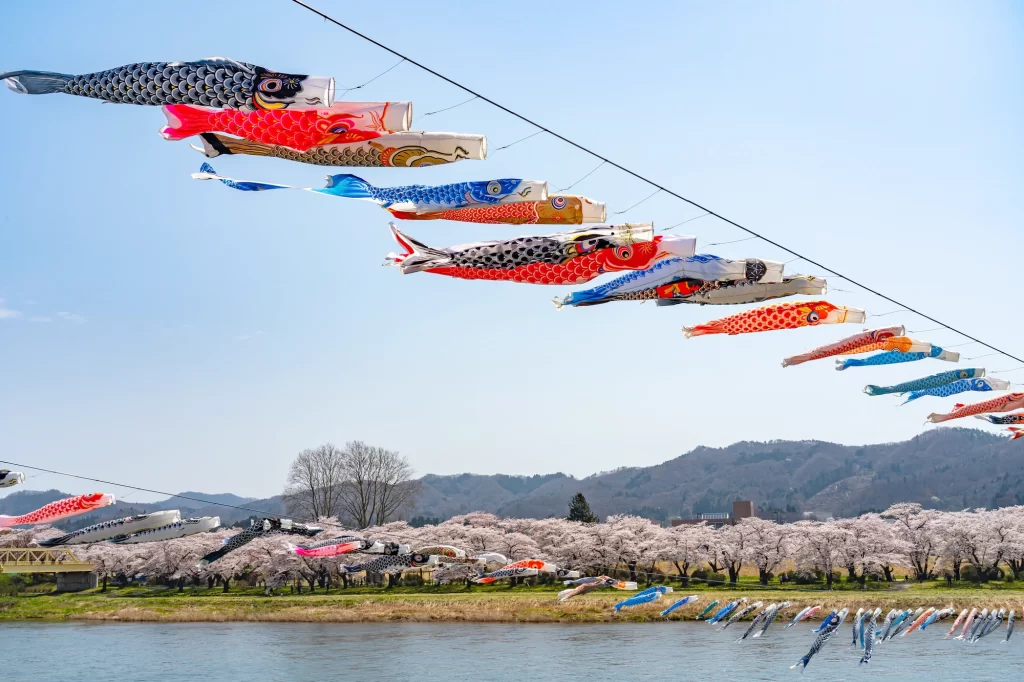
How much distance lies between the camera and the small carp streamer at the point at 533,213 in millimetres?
12984

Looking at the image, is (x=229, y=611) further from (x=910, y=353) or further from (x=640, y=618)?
(x=910, y=353)

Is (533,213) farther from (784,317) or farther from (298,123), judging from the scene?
(784,317)

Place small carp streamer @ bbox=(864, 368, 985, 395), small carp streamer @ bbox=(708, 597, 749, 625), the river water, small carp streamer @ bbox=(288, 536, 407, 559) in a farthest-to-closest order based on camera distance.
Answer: small carp streamer @ bbox=(708, 597, 749, 625), the river water, small carp streamer @ bbox=(288, 536, 407, 559), small carp streamer @ bbox=(864, 368, 985, 395)

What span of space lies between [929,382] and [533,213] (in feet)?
42.1

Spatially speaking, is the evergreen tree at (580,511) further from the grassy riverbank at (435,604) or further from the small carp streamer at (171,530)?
the small carp streamer at (171,530)

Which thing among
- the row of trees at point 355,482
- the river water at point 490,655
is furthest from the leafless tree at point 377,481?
the river water at point 490,655

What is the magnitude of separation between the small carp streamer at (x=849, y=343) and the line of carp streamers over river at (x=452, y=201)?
0.08ft

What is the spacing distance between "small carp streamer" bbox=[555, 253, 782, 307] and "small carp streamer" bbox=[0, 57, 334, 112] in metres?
6.30

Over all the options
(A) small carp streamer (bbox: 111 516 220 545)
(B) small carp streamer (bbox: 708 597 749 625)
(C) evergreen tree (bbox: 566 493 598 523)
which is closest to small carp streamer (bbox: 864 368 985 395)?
(A) small carp streamer (bbox: 111 516 220 545)

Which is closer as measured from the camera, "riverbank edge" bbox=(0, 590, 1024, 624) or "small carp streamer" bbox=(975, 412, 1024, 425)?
"small carp streamer" bbox=(975, 412, 1024, 425)

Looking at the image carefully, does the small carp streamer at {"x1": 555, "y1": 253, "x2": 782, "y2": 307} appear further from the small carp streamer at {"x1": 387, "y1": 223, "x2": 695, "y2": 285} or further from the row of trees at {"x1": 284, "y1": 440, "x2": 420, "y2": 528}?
the row of trees at {"x1": 284, "y1": 440, "x2": 420, "y2": 528}

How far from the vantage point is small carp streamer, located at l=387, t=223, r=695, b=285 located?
43.1 ft

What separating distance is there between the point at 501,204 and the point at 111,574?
74.6m

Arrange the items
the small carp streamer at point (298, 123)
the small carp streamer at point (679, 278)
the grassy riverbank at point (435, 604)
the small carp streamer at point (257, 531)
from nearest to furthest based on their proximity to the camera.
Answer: the small carp streamer at point (298, 123) < the small carp streamer at point (679, 278) < the small carp streamer at point (257, 531) < the grassy riverbank at point (435, 604)
